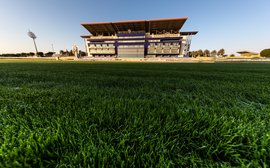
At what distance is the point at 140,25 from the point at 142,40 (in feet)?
17.5

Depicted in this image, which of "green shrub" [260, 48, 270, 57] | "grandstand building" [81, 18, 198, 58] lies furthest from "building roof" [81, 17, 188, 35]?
"green shrub" [260, 48, 270, 57]

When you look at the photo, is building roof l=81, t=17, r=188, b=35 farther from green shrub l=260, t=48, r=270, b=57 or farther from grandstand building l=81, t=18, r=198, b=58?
green shrub l=260, t=48, r=270, b=57

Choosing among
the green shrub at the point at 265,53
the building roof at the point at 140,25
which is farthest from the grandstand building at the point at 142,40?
the green shrub at the point at 265,53

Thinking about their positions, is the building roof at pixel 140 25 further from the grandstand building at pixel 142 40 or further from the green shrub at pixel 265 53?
the green shrub at pixel 265 53

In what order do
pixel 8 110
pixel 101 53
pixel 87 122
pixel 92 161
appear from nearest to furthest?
pixel 92 161
pixel 87 122
pixel 8 110
pixel 101 53

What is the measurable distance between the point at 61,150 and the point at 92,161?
174 mm

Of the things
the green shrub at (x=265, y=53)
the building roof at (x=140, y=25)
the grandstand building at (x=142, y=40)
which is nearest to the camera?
the green shrub at (x=265, y=53)

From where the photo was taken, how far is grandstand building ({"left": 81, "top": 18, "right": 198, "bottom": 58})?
3816cm

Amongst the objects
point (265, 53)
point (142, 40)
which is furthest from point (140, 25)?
point (265, 53)

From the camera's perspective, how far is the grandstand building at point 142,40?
125ft

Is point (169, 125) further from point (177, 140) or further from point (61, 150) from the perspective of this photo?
point (61, 150)

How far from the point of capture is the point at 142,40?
1578 inches

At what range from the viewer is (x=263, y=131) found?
0.63 metres

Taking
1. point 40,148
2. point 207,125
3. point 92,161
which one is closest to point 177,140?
point 207,125
